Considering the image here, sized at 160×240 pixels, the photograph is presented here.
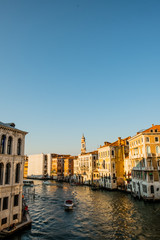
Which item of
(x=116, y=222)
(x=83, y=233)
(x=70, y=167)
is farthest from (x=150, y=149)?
(x=70, y=167)

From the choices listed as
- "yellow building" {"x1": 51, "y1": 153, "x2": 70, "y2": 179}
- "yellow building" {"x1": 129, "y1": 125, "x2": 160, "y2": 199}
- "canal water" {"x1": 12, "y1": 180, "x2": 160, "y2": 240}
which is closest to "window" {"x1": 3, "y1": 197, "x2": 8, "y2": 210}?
"canal water" {"x1": 12, "y1": 180, "x2": 160, "y2": 240}

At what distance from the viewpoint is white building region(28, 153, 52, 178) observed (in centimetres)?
12464

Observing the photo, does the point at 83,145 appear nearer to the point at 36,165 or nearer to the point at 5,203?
the point at 36,165

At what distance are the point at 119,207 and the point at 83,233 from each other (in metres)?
14.9

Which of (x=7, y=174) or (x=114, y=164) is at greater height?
(x=7, y=174)

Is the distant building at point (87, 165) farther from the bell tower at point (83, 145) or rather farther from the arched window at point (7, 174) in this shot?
the arched window at point (7, 174)

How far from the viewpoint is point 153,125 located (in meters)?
46.5

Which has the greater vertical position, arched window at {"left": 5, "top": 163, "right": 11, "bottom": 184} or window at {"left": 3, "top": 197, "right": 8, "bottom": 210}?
arched window at {"left": 5, "top": 163, "right": 11, "bottom": 184}

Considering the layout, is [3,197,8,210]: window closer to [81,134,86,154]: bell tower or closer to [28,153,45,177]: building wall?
[81,134,86,154]: bell tower

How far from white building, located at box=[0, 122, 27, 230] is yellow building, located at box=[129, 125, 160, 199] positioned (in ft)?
89.6

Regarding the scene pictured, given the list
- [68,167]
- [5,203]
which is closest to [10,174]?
[5,203]

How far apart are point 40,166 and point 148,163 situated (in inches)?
3855

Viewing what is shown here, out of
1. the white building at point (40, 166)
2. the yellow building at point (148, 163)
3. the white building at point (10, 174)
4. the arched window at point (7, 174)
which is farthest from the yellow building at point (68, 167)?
the arched window at point (7, 174)

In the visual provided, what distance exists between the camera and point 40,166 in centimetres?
12725
